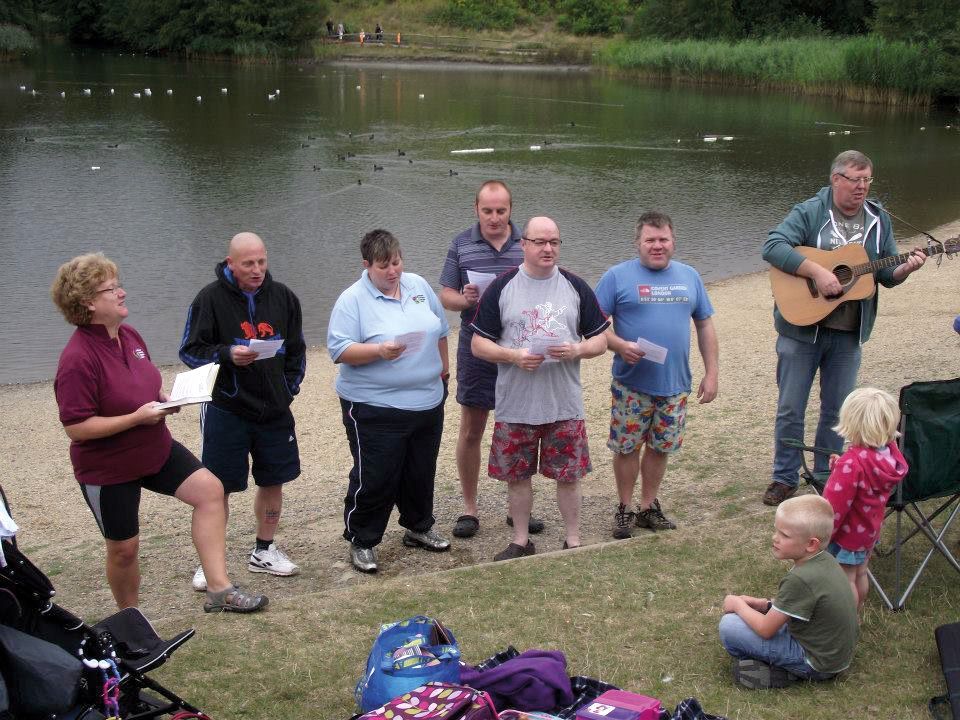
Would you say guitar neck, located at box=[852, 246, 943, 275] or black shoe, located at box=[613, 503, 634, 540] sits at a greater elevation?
guitar neck, located at box=[852, 246, 943, 275]

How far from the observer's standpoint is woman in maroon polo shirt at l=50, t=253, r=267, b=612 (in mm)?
4633

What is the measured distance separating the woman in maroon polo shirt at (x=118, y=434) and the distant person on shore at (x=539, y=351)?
1.52m

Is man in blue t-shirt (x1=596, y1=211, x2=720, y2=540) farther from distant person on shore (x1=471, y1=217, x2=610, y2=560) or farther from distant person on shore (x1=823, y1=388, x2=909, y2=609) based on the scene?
distant person on shore (x1=823, y1=388, x2=909, y2=609)

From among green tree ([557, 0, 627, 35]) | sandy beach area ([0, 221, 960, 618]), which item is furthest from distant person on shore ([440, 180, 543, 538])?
green tree ([557, 0, 627, 35])

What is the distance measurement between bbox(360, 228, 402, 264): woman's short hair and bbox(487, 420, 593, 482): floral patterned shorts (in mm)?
1046

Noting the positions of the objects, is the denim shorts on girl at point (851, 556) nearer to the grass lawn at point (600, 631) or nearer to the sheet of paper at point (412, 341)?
the grass lawn at point (600, 631)

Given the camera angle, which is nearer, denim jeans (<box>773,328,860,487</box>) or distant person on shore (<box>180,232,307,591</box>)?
distant person on shore (<box>180,232,307,591</box>)

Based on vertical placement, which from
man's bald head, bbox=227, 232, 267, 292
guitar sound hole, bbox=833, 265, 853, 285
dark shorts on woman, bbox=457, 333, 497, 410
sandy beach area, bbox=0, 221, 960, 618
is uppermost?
man's bald head, bbox=227, 232, 267, 292

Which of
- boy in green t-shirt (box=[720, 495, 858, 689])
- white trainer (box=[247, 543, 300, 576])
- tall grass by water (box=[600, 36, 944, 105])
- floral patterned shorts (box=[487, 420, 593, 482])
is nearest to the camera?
boy in green t-shirt (box=[720, 495, 858, 689])

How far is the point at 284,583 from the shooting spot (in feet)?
19.4

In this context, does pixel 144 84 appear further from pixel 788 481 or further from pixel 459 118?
pixel 788 481

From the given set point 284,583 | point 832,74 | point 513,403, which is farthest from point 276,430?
point 832,74

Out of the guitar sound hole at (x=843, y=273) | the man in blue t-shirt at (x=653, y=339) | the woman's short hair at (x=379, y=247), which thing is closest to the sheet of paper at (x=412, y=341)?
the woman's short hair at (x=379, y=247)

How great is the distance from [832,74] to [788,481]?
1501 inches
